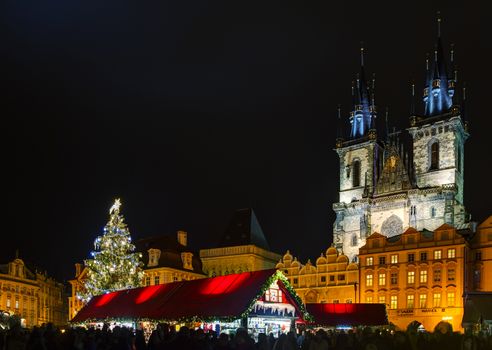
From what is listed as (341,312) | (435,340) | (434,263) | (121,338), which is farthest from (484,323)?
(121,338)

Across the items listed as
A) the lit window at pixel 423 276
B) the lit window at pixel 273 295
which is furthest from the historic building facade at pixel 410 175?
the lit window at pixel 273 295

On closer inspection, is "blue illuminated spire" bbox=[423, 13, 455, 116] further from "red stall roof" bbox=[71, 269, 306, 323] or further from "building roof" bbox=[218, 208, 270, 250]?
"red stall roof" bbox=[71, 269, 306, 323]

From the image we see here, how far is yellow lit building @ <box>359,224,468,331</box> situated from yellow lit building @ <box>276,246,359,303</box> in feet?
3.81

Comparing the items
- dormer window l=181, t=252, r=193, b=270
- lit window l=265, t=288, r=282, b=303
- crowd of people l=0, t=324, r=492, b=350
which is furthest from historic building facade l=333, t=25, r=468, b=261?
crowd of people l=0, t=324, r=492, b=350

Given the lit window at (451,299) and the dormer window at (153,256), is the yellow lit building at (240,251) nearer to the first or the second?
the dormer window at (153,256)

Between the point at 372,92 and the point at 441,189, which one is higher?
the point at 372,92

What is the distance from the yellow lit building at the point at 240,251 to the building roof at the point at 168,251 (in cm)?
117

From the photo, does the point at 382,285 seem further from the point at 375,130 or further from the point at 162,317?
the point at 162,317

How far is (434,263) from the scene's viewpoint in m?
51.3

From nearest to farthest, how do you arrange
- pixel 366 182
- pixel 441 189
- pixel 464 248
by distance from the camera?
pixel 464 248 → pixel 441 189 → pixel 366 182

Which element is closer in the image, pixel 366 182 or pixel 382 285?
pixel 382 285

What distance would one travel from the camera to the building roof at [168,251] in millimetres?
68375

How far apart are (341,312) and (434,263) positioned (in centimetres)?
1425

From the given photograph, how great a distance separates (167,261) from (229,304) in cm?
4306
